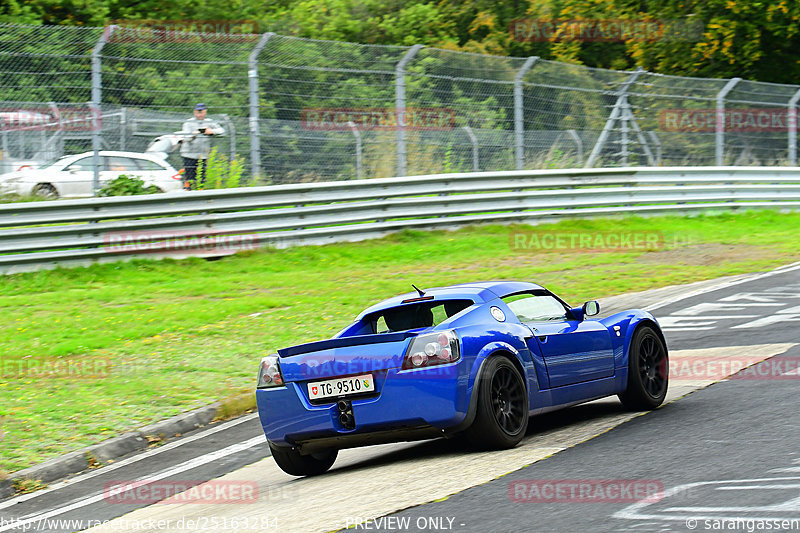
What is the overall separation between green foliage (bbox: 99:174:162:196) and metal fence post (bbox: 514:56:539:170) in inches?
308

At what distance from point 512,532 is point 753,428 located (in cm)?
260

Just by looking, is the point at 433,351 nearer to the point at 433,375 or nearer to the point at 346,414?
the point at 433,375

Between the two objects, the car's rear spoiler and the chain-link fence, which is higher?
the chain-link fence

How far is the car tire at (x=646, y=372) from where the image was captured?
7895mm

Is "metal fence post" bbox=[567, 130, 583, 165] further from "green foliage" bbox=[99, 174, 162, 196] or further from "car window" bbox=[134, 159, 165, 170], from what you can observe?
"green foliage" bbox=[99, 174, 162, 196]

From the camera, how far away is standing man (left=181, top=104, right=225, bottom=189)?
16672 millimetres

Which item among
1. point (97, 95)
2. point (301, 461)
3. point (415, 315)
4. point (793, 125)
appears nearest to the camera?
point (301, 461)

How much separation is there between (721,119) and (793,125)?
8.66ft

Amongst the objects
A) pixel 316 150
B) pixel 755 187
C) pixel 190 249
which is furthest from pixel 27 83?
pixel 755 187

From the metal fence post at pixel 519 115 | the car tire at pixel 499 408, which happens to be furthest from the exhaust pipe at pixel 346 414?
the metal fence post at pixel 519 115

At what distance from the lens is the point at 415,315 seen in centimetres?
747

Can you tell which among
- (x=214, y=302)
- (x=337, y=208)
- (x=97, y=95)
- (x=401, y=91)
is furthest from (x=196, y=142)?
(x=214, y=302)

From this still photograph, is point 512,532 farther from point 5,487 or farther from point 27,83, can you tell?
point 27,83

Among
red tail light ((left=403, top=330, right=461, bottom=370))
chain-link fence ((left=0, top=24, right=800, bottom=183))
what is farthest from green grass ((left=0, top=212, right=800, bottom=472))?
red tail light ((left=403, top=330, right=461, bottom=370))
